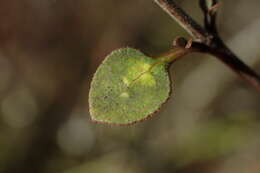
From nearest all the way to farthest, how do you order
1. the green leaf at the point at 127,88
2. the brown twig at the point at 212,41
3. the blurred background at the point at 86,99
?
the green leaf at the point at 127,88
the brown twig at the point at 212,41
the blurred background at the point at 86,99

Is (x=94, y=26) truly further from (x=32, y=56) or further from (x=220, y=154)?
(x=220, y=154)

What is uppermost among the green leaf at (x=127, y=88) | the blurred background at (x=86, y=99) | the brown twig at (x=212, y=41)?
the green leaf at (x=127, y=88)

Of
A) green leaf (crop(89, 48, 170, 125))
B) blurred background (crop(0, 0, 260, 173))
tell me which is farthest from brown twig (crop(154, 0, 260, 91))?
blurred background (crop(0, 0, 260, 173))

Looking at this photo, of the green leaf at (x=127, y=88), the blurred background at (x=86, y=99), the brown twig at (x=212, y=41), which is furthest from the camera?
the blurred background at (x=86, y=99)

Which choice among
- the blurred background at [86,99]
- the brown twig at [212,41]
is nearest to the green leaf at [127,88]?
the brown twig at [212,41]

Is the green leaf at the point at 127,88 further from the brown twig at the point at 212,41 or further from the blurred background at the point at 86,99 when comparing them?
the blurred background at the point at 86,99

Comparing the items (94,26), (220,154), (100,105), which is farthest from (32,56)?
(100,105)

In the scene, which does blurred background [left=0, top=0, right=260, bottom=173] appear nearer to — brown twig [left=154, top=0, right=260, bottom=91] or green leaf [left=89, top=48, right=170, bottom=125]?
brown twig [left=154, top=0, right=260, bottom=91]
